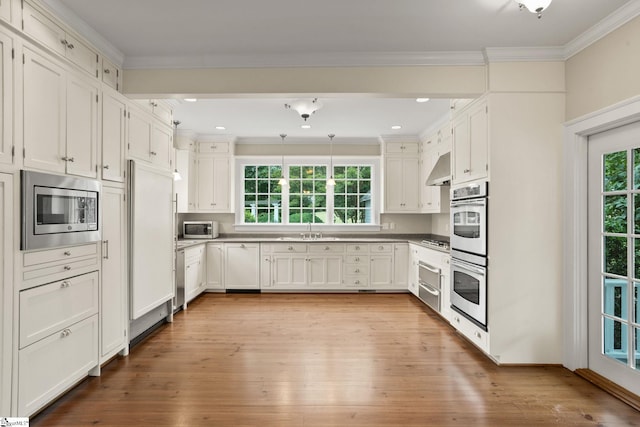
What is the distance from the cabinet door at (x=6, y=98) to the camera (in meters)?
1.92

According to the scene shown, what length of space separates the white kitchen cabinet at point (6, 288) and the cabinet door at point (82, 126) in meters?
0.53

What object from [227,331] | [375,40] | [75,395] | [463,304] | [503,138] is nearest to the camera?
[75,395]

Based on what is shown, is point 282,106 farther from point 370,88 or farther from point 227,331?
point 227,331

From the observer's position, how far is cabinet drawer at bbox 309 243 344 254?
228 inches

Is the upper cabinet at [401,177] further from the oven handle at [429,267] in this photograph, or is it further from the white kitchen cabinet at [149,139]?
the white kitchen cabinet at [149,139]

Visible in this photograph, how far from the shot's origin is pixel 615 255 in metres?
2.65

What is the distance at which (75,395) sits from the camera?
99.4 inches

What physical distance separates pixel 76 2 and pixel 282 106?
7.73ft

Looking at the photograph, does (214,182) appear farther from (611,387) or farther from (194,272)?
(611,387)

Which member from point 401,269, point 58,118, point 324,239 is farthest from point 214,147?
point 58,118

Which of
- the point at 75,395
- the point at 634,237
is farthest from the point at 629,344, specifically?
the point at 75,395

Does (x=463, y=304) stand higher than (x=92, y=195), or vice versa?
(x=92, y=195)

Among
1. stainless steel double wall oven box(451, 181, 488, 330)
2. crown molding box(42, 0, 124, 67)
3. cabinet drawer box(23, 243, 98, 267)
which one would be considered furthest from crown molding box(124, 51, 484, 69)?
cabinet drawer box(23, 243, 98, 267)

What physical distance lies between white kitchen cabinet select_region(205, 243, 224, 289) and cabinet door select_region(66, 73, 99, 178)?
10.1 feet
